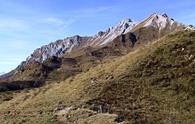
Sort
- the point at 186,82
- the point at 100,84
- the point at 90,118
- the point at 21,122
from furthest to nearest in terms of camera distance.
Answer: the point at 100,84 → the point at 186,82 → the point at 21,122 → the point at 90,118

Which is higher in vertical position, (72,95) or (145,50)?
(145,50)

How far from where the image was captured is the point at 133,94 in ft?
174

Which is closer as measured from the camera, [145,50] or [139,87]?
[139,87]

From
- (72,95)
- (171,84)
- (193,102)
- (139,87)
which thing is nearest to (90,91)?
(72,95)

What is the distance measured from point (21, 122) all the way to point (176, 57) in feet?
83.5

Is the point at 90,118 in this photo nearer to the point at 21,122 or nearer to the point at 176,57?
the point at 21,122

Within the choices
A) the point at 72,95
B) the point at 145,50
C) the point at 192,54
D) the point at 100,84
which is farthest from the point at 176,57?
the point at 72,95

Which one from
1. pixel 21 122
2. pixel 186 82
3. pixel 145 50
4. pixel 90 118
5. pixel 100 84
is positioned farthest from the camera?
pixel 145 50

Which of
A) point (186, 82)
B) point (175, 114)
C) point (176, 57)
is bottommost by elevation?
point (175, 114)

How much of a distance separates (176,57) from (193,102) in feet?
46.4

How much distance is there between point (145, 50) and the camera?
67.1 metres

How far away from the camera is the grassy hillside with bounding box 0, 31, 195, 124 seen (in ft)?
144

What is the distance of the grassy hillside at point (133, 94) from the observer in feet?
144

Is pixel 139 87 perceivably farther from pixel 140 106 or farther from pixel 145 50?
pixel 145 50
